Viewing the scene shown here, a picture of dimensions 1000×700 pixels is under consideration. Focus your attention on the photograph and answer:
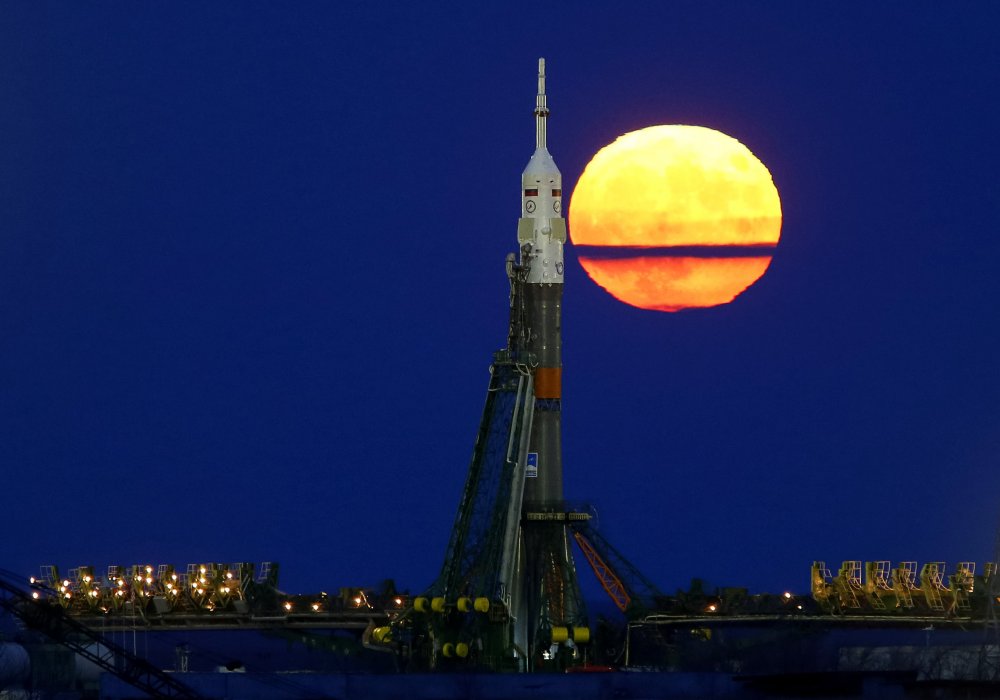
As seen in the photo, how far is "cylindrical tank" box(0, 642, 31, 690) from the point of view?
190 m

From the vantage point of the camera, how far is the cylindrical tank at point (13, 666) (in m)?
190

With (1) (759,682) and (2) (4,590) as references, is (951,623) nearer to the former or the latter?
(1) (759,682)

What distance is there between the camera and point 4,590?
198000 mm

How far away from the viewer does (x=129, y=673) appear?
627ft

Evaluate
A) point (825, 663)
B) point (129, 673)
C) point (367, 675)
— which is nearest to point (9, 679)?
point (129, 673)

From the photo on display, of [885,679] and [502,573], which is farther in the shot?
[502,573]

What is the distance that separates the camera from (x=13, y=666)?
628ft

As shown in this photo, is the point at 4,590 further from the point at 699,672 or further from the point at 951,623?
the point at 951,623

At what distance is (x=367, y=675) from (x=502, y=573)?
41.7 feet

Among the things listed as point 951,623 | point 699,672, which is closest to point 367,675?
point 699,672

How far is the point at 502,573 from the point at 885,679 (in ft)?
87.8

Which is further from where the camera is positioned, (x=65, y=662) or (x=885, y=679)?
(x=65, y=662)

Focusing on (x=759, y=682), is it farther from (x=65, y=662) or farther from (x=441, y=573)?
(x=65, y=662)

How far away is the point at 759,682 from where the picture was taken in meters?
187
